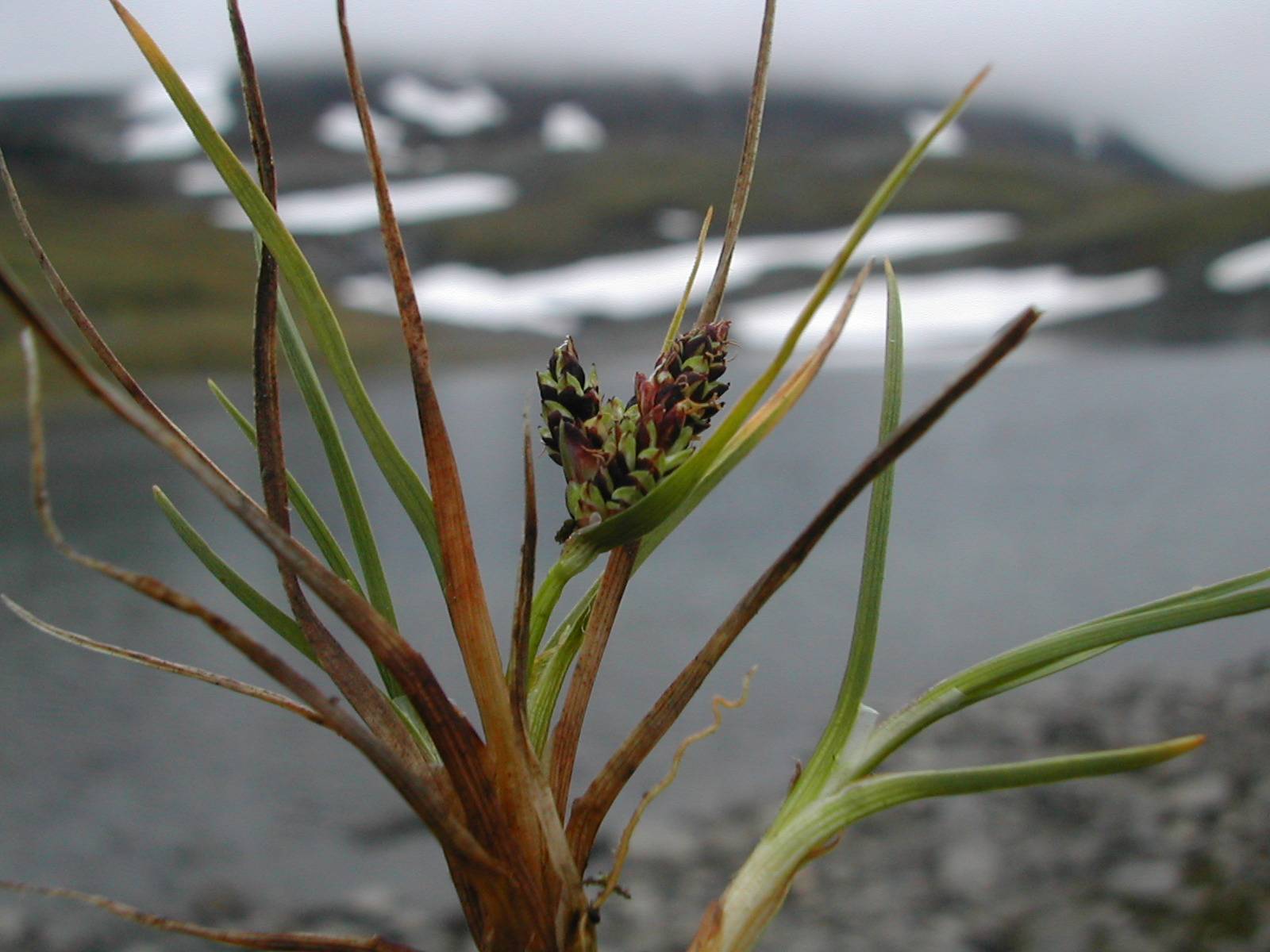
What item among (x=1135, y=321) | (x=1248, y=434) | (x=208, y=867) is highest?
(x=1135, y=321)

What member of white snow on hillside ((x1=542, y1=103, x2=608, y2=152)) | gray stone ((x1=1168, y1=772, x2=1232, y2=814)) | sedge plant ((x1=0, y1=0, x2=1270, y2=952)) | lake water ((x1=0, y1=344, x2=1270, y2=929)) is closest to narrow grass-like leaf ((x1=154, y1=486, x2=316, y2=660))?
sedge plant ((x1=0, y1=0, x2=1270, y2=952))

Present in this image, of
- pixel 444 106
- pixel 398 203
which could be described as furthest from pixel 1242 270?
pixel 444 106

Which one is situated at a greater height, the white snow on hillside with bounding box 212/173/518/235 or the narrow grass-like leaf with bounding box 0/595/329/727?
the white snow on hillside with bounding box 212/173/518/235

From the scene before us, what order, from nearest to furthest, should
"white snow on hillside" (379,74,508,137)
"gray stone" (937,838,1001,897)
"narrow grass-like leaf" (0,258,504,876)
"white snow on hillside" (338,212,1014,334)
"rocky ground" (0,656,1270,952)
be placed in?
1. "narrow grass-like leaf" (0,258,504,876)
2. "rocky ground" (0,656,1270,952)
3. "gray stone" (937,838,1001,897)
4. "white snow on hillside" (338,212,1014,334)
5. "white snow on hillside" (379,74,508,137)

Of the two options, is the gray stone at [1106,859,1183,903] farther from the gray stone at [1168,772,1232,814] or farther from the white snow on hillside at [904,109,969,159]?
the white snow on hillside at [904,109,969,159]

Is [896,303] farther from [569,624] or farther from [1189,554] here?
[1189,554]

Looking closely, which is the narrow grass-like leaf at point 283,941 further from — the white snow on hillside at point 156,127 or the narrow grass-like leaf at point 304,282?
the white snow on hillside at point 156,127

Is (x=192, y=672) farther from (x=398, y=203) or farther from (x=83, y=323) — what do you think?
(x=398, y=203)

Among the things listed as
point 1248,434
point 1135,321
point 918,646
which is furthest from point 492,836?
point 1135,321
